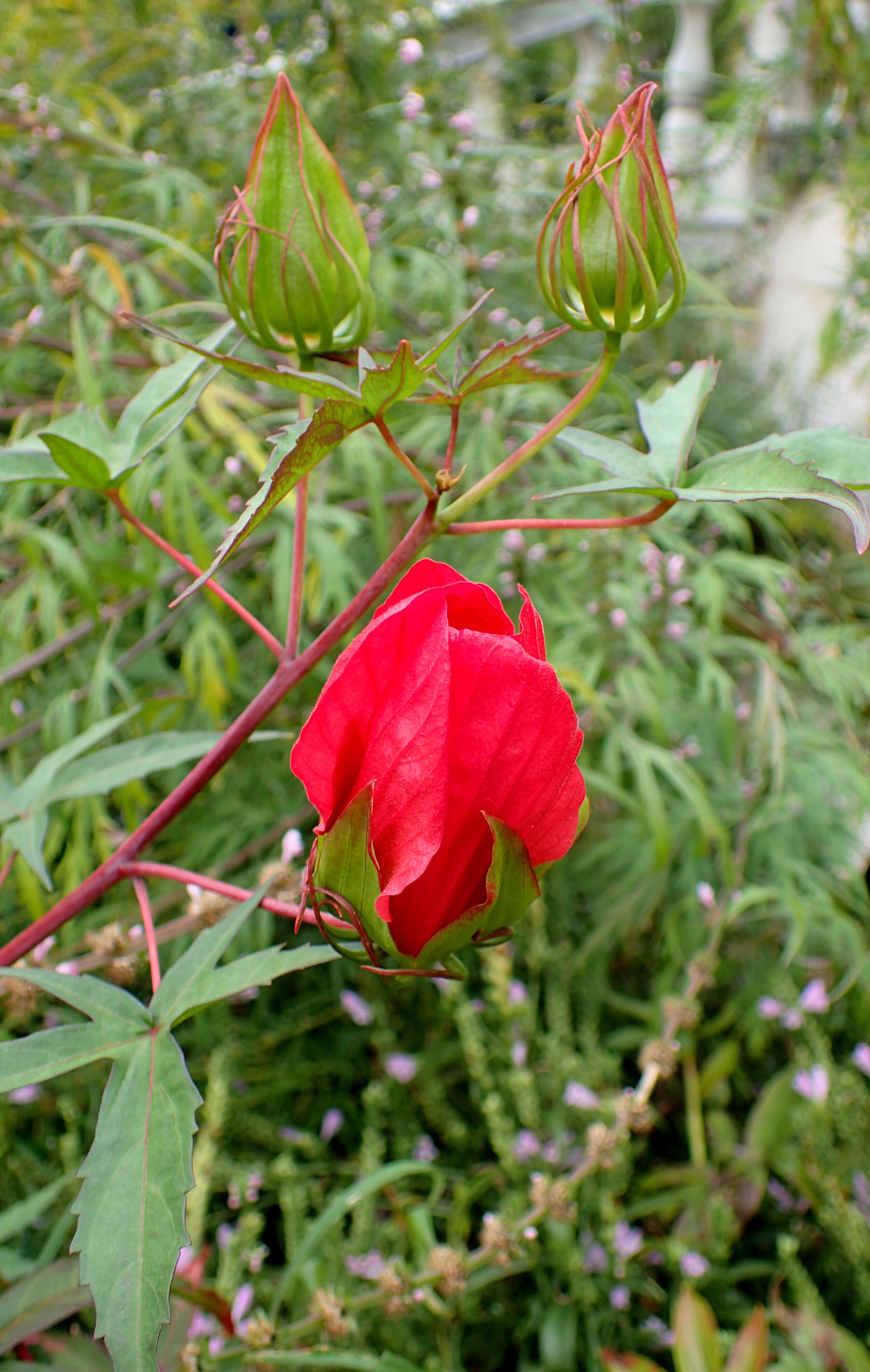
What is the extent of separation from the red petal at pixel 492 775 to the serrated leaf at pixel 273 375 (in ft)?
0.24

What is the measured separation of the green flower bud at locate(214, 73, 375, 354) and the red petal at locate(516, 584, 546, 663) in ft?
0.38

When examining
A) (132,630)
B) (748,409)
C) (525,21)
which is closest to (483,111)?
(525,21)

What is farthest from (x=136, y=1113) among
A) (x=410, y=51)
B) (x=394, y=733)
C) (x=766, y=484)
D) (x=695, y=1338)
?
(x=410, y=51)

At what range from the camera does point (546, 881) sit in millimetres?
1026

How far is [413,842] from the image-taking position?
0.22 metres

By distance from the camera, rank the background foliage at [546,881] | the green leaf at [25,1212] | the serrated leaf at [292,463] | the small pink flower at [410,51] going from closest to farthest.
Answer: the serrated leaf at [292,463]
the green leaf at [25,1212]
the background foliage at [546,881]
the small pink flower at [410,51]

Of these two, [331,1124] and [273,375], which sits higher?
[273,375]

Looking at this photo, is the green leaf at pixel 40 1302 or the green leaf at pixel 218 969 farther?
the green leaf at pixel 40 1302

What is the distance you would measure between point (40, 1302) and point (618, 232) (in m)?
0.45

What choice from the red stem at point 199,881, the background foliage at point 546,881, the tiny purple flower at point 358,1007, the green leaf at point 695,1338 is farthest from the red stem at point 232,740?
the tiny purple flower at point 358,1007

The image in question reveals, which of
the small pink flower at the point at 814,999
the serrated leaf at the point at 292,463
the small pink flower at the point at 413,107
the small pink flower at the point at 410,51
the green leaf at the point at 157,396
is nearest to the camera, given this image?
the serrated leaf at the point at 292,463

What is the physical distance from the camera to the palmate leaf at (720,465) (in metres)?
0.23

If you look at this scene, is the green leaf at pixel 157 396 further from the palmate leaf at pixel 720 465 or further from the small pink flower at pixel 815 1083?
the small pink flower at pixel 815 1083

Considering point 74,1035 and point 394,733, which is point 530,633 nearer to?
point 394,733
